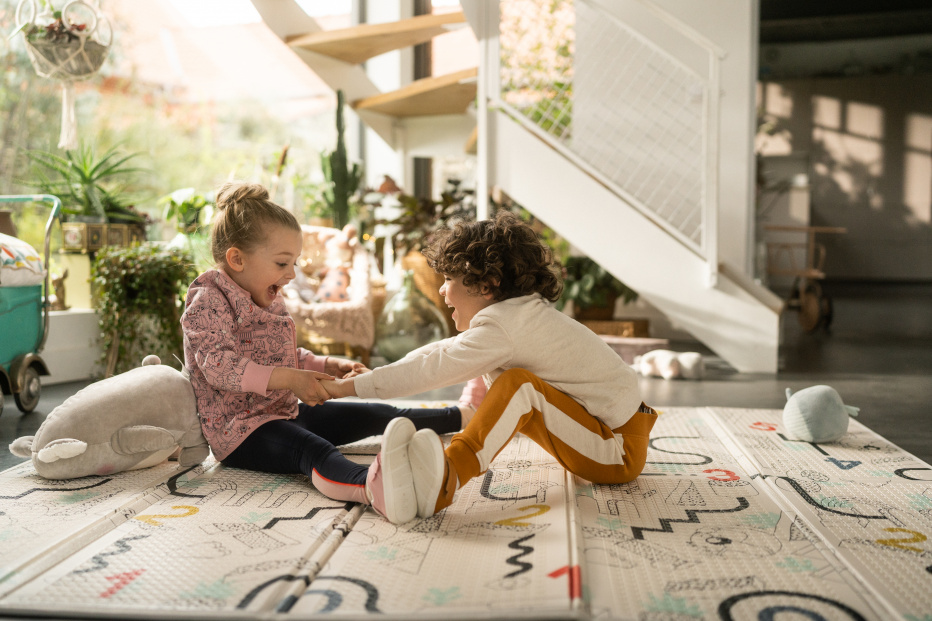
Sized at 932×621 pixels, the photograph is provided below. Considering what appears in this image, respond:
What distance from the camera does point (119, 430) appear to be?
1545mm

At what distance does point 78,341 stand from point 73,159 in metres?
0.81

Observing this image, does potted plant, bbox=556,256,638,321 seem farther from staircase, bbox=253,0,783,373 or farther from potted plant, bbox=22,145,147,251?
potted plant, bbox=22,145,147,251

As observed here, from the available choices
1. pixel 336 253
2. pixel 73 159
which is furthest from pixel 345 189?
pixel 73 159

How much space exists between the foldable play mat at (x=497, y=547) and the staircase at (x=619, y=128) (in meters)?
1.95

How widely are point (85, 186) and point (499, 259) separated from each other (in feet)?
8.12

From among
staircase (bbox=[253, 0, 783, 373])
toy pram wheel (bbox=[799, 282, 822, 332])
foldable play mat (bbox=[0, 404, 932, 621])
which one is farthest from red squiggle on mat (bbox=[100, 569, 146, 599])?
toy pram wheel (bbox=[799, 282, 822, 332])

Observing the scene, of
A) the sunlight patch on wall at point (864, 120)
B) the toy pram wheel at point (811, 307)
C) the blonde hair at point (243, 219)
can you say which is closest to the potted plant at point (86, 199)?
the blonde hair at point (243, 219)

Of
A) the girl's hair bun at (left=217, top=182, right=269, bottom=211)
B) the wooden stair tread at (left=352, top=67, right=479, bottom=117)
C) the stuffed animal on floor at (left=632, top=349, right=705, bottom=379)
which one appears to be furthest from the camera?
the wooden stair tread at (left=352, top=67, right=479, bottom=117)

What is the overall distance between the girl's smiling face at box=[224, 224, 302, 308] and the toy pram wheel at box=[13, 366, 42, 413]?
1.11 meters

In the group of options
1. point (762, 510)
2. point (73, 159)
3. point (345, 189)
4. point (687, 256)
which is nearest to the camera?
point (762, 510)

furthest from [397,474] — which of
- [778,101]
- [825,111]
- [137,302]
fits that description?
[825,111]

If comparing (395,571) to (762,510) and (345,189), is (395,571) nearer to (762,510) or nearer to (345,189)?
(762,510)

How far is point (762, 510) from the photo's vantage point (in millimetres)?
1330

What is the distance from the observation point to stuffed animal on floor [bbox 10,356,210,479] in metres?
1.52
